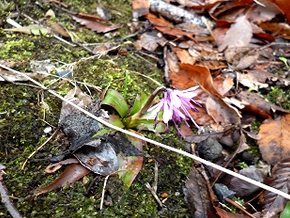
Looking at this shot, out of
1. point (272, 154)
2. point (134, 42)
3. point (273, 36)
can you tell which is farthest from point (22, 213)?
point (273, 36)

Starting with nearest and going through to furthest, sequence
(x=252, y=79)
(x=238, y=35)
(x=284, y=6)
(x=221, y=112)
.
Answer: (x=221, y=112), (x=252, y=79), (x=238, y=35), (x=284, y=6)

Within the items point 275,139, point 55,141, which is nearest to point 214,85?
point 275,139

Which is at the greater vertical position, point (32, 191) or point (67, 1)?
point (67, 1)

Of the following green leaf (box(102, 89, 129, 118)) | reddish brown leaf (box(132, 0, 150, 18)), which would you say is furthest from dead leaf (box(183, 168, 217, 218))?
reddish brown leaf (box(132, 0, 150, 18))

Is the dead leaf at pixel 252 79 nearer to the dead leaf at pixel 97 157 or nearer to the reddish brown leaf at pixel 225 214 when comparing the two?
the reddish brown leaf at pixel 225 214

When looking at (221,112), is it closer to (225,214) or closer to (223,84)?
(223,84)

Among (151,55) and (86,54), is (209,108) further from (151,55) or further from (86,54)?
(86,54)
